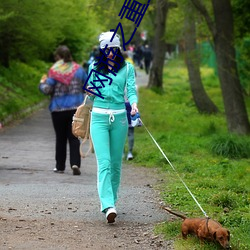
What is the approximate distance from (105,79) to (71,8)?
57.4ft

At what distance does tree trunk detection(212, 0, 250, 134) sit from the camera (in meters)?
16.0

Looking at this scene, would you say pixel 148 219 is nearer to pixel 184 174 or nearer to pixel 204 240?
pixel 204 240

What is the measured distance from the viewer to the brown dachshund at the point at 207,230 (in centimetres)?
598

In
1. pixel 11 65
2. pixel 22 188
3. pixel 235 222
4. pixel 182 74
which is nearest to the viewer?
pixel 235 222

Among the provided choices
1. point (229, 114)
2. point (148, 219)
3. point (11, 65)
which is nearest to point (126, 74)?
point (148, 219)

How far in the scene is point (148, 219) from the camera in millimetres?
7656

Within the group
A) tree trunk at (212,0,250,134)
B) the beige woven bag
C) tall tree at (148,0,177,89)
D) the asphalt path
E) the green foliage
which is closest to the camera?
the asphalt path

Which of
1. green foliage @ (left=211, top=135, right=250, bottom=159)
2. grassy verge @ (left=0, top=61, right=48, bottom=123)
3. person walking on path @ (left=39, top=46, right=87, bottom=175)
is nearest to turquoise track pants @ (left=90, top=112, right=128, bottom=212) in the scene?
person walking on path @ (left=39, top=46, right=87, bottom=175)

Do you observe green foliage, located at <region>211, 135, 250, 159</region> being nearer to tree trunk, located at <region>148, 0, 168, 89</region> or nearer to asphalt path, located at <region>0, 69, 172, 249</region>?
asphalt path, located at <region>0, 69, 172, 249</region>

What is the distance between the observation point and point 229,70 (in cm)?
1633

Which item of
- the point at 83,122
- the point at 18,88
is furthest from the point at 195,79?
the point at 83,122

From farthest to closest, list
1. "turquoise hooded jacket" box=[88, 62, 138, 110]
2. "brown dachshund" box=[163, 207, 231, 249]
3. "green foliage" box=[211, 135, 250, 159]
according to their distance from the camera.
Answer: "green foliage" box=[211, 135, 250, 159] → "turquoise hooded jacket" box=[88, 62, 138, 110] → "brown dachshund" box=[163, 207, 231, 249]

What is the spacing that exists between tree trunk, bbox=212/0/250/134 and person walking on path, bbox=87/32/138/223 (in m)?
8.73

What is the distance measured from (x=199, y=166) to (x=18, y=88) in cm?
1300
